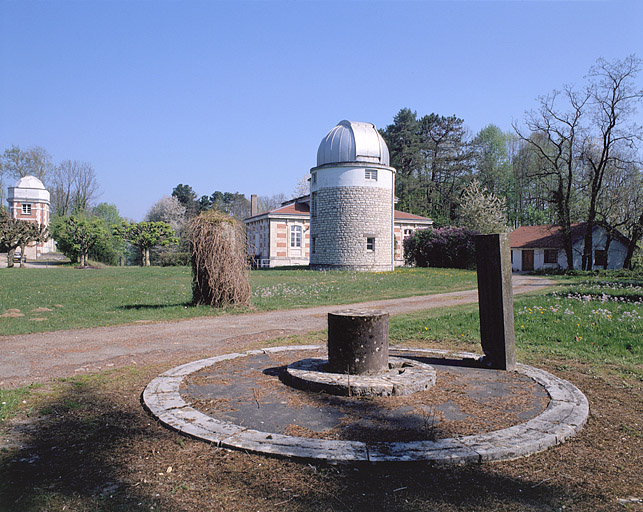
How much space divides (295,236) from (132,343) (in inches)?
1393

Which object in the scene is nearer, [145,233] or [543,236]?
[543,236]

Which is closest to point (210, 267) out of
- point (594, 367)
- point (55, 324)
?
point (55, 324)

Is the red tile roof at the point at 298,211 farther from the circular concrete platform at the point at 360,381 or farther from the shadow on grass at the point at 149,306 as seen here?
the circular concrete platform at the point at 360,381

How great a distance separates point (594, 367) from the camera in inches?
275

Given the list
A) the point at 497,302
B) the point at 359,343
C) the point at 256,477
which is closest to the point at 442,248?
the point at 497,302

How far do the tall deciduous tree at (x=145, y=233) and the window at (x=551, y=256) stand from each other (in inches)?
1310

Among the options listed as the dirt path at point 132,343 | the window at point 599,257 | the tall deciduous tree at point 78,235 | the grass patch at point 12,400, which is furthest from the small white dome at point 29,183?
the grass patch at point 12,400

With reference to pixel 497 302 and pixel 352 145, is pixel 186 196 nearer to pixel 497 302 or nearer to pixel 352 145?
pixel 352 145

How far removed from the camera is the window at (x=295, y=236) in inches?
1720

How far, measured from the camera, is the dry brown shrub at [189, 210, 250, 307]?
41.3 feet

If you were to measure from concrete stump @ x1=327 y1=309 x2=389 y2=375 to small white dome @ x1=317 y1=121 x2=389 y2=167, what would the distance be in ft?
96.4

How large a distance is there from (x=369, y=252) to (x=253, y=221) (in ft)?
54.7

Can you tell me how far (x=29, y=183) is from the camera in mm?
59844

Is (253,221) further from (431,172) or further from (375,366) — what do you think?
(375,366)
